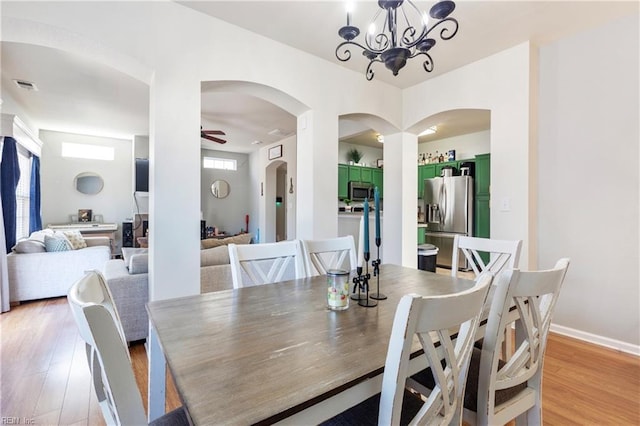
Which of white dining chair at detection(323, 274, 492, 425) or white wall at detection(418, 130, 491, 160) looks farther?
white wall at detection(418, 130, 491, 160)

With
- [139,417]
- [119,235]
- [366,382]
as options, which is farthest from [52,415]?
[119,235]

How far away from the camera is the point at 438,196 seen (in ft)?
18.8

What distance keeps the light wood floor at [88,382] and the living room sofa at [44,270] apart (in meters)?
0.91

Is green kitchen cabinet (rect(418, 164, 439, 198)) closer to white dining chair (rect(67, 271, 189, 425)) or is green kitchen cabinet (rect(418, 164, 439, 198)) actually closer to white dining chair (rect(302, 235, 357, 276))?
white dining chair (rect(302, 235, 357, 276))

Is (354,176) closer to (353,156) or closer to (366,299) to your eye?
(353,156)

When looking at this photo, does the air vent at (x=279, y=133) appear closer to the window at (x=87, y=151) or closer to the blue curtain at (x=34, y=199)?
the window at (x=87, y=151)

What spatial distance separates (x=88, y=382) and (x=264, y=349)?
1946 millimetres

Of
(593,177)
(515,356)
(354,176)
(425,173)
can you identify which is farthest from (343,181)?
(515,356)

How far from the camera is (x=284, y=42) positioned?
273 cm

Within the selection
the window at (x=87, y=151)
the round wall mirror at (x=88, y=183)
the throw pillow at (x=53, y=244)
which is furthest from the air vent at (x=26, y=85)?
the round wall mirror at (x=88, y=183)

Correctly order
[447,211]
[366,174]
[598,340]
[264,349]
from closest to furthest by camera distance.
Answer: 1. [264,349]
2. [598,340]
3. [447,211]
4. [366,174]

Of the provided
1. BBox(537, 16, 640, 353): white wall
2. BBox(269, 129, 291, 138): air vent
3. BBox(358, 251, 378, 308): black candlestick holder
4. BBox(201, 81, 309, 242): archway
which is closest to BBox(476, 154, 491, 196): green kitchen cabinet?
BBox(537, 16, 640, 353): white wall

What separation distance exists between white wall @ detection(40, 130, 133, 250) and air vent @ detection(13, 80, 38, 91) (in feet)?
8.88

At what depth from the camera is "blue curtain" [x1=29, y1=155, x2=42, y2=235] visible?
201 inches
